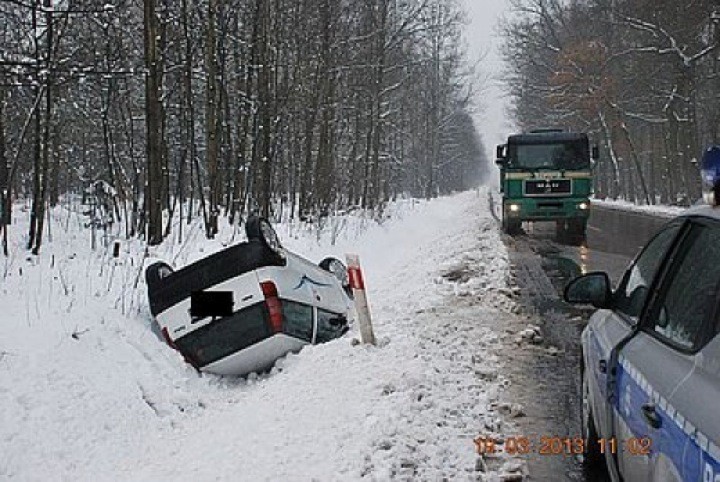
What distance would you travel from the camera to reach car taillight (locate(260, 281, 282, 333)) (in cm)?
800

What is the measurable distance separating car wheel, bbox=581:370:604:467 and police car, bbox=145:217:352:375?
3.82 m

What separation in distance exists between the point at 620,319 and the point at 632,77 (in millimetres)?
41052

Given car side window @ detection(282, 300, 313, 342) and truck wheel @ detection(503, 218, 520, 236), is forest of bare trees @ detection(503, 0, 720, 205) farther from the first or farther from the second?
car side window @ detection(282, 300, 313, 342)

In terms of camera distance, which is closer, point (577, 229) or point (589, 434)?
point (589, 434)

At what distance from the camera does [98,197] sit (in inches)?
648

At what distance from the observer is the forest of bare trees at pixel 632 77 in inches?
1412

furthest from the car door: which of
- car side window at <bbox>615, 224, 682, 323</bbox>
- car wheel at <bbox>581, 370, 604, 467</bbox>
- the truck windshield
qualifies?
the truck windshield

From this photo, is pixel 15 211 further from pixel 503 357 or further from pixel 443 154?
pixel 443 154

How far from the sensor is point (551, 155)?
22641 mm

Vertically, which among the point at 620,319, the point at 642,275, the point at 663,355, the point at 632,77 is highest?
the point at 632,77

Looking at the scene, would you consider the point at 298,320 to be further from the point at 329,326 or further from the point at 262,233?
the point at 262,233

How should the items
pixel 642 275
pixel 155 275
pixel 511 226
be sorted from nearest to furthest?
pixel 642 275 → pixel 155 275 → pixel 511 226

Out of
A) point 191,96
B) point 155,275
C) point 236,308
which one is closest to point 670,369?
point 236,308

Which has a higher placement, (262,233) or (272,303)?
(262,233)
